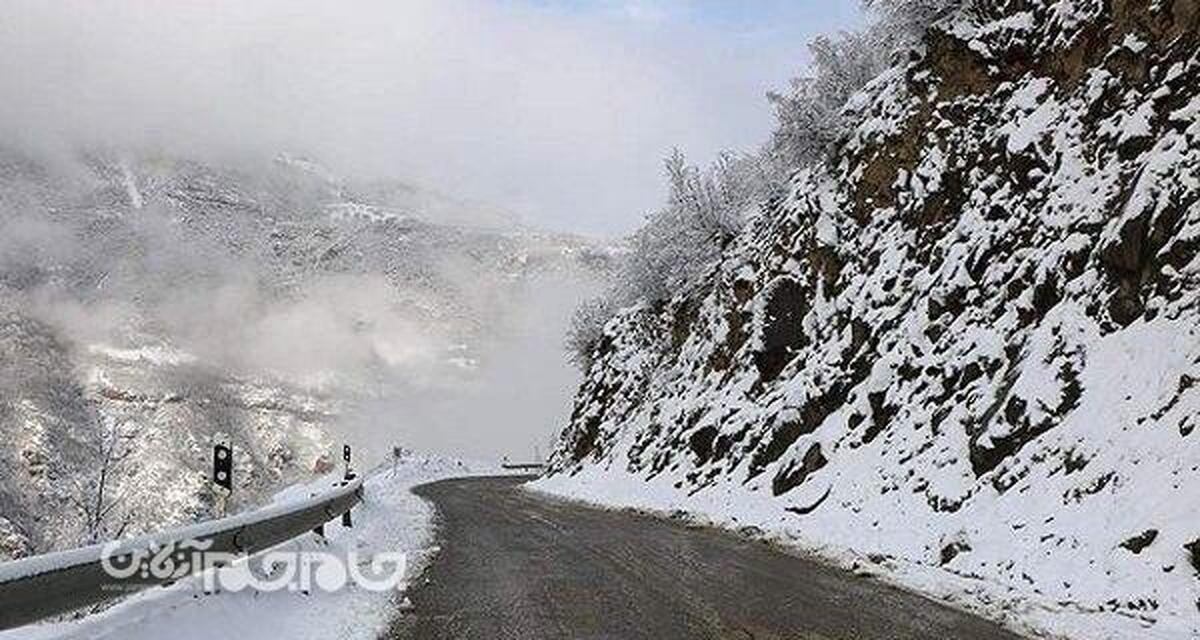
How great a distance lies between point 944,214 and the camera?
20.4 metres

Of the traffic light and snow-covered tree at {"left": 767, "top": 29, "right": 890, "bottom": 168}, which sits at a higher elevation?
snow-covered tree at {"left": 767, "top": 29, "right": 890, "bottom": 168}

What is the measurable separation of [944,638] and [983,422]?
7010 millimetres

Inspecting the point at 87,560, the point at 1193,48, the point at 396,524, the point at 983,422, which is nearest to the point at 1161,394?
the point at 983,422

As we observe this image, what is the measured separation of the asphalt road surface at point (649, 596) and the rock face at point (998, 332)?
113cm

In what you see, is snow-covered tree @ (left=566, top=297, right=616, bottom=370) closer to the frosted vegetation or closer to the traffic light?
the frosted vegetation

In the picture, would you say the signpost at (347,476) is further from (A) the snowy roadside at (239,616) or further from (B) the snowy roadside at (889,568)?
(B) the snowy roadside at (889,568)

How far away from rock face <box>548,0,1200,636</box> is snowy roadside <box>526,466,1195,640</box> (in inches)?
3.7

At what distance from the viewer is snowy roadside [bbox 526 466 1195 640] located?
27.7 feet

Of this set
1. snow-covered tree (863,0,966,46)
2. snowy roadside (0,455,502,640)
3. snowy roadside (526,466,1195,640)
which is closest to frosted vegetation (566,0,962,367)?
snow-covered tree (863,0,966,46)

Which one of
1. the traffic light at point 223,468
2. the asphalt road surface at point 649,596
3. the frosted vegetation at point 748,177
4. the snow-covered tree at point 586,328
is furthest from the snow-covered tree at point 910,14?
the snow-covered tree at point 586,328

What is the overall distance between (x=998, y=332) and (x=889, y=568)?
555 centimetres

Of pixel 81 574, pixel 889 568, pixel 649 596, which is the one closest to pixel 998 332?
pixel 889 568

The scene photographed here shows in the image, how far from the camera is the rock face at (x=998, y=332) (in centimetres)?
1087

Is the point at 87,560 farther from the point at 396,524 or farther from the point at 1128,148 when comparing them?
the point at 1128,148
